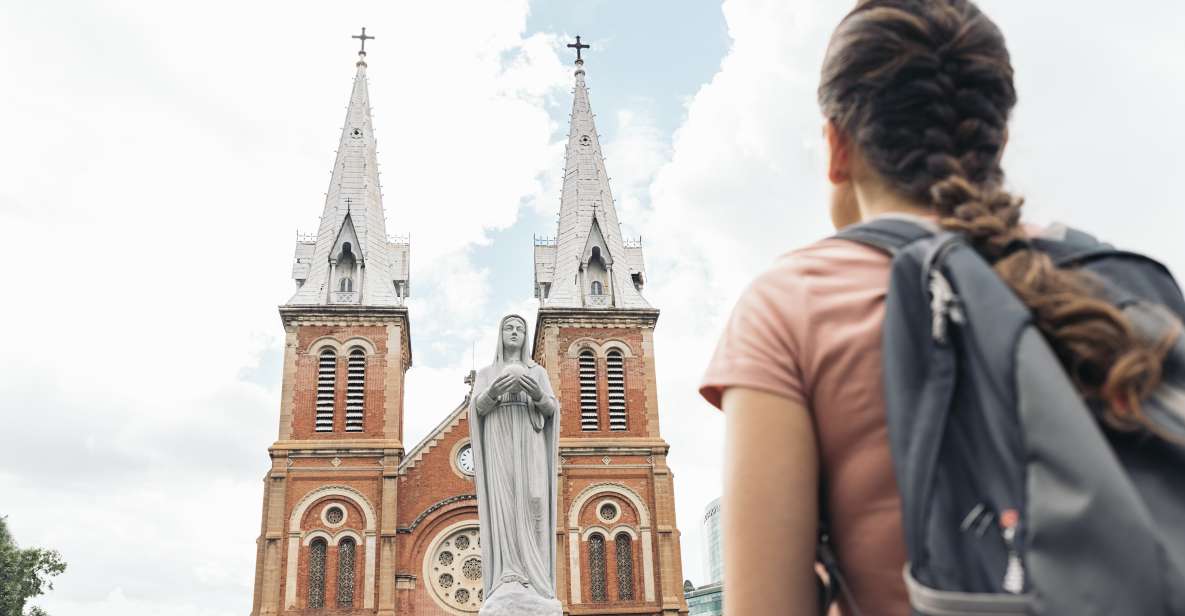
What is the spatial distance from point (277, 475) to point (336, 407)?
2436 mm

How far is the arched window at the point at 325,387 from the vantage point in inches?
1155

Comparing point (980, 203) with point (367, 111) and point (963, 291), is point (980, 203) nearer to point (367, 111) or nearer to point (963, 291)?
point (963, 291)

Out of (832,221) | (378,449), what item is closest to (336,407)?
(378,449)

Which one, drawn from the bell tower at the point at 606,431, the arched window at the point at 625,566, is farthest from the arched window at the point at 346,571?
the arched window at the point at 625,566

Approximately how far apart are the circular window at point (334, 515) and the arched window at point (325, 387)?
214 centimetres

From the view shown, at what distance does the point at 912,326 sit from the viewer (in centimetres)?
106

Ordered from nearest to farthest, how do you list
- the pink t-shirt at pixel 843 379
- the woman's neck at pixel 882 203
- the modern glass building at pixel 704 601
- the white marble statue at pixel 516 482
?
A: the pink t-shirt at pixel 843 379, the woman's neck at pixel 882 203, the white marble statue at pixel 516 482, the modern glass building at pixel 704 601

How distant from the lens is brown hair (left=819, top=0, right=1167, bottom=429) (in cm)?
120

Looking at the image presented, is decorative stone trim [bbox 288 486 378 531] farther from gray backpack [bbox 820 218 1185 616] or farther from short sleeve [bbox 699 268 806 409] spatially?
gray backpack [bbox 820 218 1185 616]

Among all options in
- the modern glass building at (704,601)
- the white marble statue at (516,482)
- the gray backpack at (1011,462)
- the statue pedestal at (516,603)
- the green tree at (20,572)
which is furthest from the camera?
the modern glass building at (704,601)

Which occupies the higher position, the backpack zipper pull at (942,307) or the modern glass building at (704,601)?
the modern glass building at (704,601)

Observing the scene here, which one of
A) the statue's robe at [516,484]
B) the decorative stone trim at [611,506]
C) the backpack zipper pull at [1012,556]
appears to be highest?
the decorative stone trim at [611,506]

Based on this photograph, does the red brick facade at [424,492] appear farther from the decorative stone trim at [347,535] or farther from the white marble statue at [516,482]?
the white marble statue at [516,482]

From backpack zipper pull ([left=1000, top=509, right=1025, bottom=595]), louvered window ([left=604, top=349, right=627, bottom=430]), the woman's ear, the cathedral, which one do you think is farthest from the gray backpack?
louvered window ([left=604, top=349, right=627, bottom=430])
